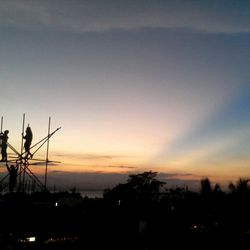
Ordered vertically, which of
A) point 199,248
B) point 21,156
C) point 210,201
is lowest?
point 199,248

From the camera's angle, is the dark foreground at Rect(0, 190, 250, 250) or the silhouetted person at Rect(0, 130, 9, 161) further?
the silhouetted person at Rect(0, 130, 9, 161)

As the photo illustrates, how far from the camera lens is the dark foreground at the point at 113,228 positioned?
502 inches

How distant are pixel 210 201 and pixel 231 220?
353 centimetres

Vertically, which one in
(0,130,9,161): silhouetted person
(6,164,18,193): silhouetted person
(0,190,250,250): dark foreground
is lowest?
(0,190,250,250): dark foreground

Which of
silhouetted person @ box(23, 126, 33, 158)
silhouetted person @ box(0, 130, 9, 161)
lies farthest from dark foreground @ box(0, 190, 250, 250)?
silhouetted person @ box(23, 126, 33, 158)

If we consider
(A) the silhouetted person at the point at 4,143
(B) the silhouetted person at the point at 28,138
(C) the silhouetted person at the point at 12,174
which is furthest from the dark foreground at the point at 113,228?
(B) the silhouetted person at the point at 28,138

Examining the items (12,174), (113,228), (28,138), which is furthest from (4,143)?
(113,228)

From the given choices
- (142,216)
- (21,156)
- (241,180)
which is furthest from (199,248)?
(21,156)

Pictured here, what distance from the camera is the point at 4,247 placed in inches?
443

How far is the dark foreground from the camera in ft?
41.9

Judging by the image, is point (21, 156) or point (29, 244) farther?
point (21, 156)

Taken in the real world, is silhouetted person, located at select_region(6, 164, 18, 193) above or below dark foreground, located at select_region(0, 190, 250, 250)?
above

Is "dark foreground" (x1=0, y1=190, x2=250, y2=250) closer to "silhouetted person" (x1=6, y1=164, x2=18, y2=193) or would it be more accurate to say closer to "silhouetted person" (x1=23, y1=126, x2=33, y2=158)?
"silhouetted person" (x1=6, y1=164, x2=18, y2=193)

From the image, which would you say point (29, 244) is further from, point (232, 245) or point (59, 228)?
point (232, 245)
